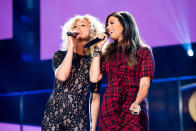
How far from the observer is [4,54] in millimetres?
4074

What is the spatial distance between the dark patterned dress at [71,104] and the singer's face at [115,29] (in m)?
0.34

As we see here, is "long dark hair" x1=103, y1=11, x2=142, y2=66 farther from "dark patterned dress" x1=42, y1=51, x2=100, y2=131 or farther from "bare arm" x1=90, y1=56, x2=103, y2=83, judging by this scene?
"dark patterned dress" x1=42, y1=51, x2=100, y2=131

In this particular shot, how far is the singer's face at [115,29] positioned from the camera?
7.75 feet

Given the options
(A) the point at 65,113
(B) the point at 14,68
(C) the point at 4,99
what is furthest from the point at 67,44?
(C) the point at 4,99

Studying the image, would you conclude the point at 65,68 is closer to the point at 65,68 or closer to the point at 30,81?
the point at 65,68

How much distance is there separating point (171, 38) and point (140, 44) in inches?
35.6

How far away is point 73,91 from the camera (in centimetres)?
244

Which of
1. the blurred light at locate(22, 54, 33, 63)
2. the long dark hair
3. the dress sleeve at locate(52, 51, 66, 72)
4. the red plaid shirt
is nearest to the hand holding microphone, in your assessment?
the red plaid shirt

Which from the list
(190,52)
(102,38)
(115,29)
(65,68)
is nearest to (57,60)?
(65,68)

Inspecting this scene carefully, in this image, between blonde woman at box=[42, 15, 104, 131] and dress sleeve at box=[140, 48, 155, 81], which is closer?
dress sleeve at box=[140, 48, 155, 81]

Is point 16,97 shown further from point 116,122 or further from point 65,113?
point 116,122

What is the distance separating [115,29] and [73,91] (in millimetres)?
528

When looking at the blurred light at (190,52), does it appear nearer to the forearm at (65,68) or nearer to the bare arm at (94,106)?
the bare arm at (94,106)

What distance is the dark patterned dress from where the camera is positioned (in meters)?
2.37
